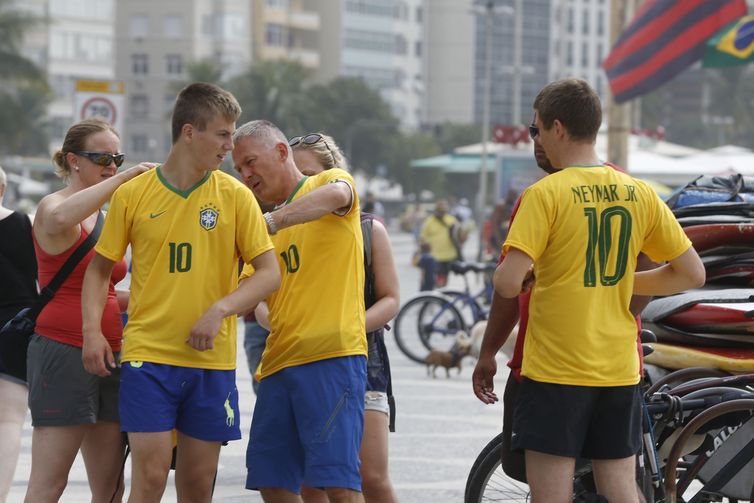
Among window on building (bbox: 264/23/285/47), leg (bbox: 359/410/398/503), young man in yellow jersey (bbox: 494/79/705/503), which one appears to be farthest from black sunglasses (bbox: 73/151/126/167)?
window on building (bbox: 264/23/285/47)

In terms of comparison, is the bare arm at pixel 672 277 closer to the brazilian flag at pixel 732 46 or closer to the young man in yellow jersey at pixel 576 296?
the young man in yellow jersey at pixel 576 296

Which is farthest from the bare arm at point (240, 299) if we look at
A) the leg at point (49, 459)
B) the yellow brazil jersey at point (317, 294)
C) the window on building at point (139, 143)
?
the window on building at point (139, 143)

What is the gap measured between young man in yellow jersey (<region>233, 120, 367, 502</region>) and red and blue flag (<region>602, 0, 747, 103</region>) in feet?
54.7

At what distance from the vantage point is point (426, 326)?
17.5 meters

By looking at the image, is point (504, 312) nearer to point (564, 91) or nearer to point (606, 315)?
point (606, 315)

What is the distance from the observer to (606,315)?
17.5 ft

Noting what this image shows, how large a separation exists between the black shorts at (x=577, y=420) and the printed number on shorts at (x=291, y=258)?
3.06ft

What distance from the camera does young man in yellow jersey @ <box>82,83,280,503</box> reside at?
17.9ft


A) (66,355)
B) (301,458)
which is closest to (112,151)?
(66,355)

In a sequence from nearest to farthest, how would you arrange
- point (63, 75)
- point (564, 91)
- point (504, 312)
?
point (564, 91)
point (504, 312)
point (63, 75)

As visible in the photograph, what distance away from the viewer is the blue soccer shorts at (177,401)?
546 centimetres

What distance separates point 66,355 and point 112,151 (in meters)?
0.80

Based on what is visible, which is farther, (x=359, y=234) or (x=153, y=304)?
(x=359, y=234)

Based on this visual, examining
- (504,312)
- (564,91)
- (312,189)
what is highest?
(564,91)
